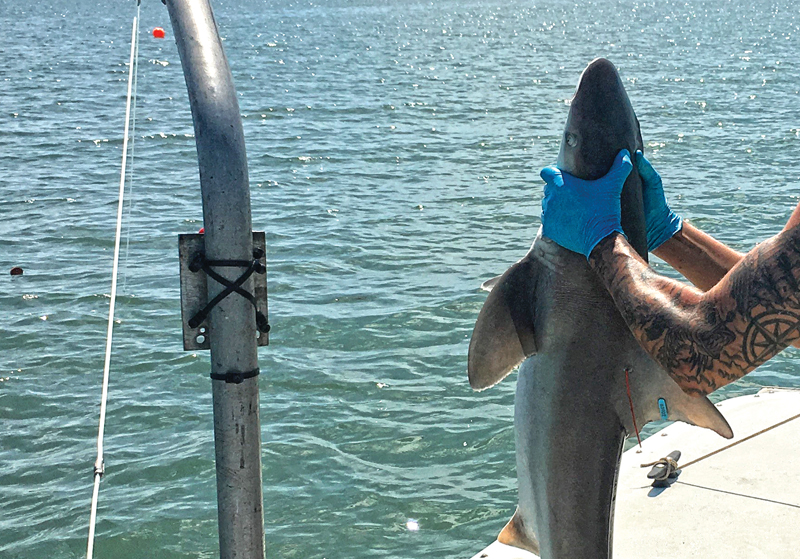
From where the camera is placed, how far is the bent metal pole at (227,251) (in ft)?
9.20

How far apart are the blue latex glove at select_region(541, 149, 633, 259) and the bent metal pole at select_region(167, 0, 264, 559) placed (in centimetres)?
141

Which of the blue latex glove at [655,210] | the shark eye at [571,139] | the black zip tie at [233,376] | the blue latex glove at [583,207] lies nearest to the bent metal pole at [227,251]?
the black zip tie at [233,376]

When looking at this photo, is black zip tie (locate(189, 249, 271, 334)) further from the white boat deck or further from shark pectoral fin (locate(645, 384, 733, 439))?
the white boat deck

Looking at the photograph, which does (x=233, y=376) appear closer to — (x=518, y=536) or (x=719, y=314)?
(x=719, y=314)

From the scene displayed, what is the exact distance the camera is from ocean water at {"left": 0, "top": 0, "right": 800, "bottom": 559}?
8.01 meters

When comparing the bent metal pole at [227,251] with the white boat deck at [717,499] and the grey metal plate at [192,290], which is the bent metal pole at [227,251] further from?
the white boat deck at [717,499]

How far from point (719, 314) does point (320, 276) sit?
10350 mm

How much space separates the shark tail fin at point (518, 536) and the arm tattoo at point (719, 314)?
1.24 m

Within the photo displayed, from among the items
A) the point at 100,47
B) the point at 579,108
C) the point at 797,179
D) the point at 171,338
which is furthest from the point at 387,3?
the point at 579,108

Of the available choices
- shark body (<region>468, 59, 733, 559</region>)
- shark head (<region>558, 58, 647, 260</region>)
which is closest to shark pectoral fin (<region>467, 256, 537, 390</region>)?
shark body (<region>468, 59, 733, 559</region>)

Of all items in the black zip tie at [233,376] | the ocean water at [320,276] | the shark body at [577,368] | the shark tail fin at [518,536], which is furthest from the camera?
the ocean water at [320,276]

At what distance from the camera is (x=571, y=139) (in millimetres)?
4047

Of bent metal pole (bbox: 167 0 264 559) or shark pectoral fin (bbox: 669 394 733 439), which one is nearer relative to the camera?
bent metal pole (bbox: 167 0 264 559)

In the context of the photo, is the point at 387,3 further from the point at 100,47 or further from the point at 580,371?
the point at 580,371
